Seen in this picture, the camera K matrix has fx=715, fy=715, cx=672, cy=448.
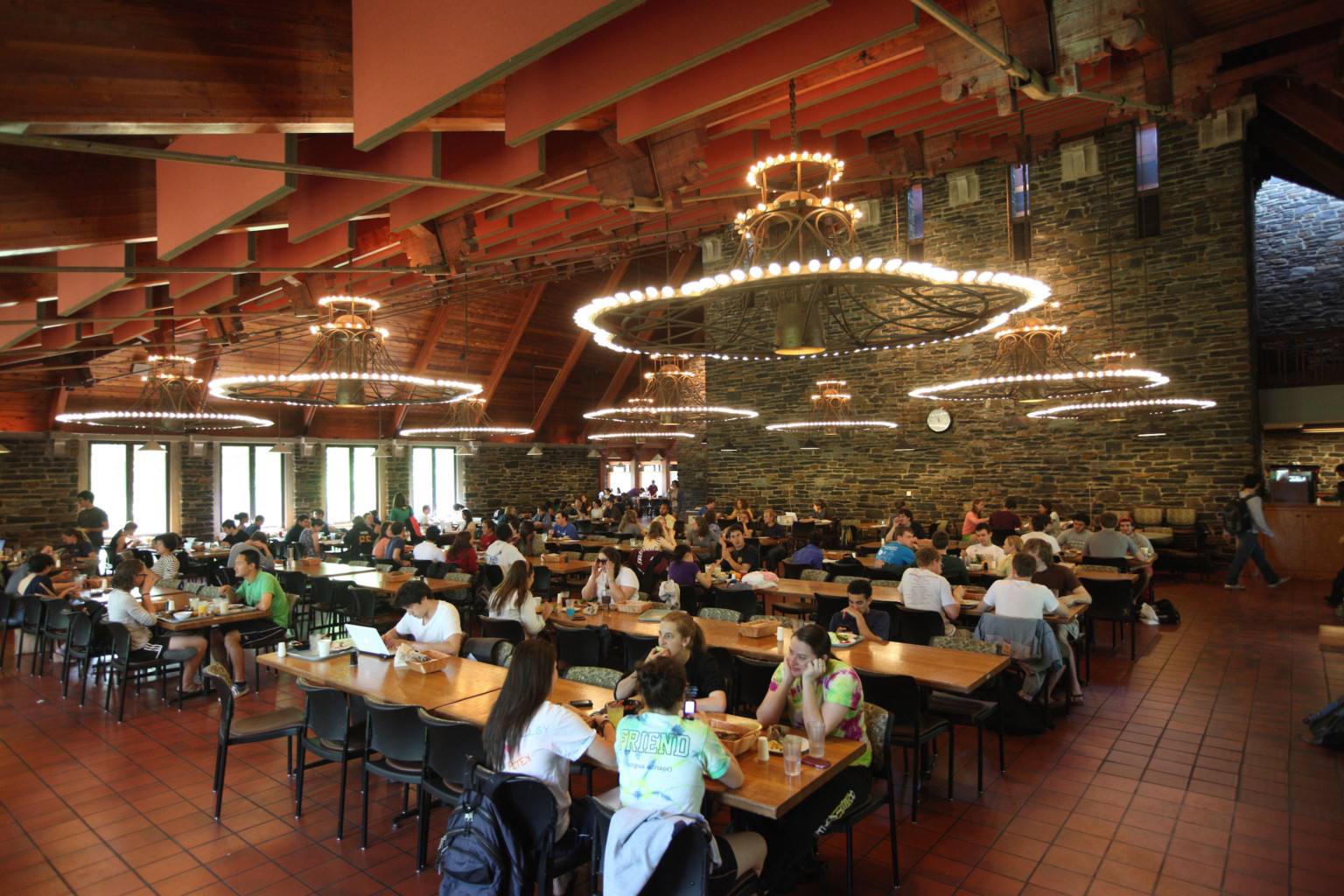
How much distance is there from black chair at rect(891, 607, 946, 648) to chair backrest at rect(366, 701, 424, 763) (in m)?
3.55

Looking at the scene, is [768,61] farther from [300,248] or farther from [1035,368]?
[1035,368]

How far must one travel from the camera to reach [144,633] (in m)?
5.86

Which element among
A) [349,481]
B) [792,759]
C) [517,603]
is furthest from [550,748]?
[349,481]

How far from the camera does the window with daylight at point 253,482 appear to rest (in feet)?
48.3

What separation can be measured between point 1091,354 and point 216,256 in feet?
39.9

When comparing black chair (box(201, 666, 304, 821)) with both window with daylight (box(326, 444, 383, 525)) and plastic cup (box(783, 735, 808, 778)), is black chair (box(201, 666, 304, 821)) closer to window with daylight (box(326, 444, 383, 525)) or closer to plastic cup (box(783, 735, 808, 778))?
plastic cup (box(783, 735, 808, 778))

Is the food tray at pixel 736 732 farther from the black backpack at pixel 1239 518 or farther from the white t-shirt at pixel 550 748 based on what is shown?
the black backpack at pixel 1239 518

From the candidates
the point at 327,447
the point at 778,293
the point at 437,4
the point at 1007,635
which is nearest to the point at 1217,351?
the point at 1007,635

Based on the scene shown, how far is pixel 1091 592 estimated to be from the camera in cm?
683

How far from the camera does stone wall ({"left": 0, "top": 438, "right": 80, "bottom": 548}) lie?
39.1 ft

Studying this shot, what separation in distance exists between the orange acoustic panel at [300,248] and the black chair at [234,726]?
7.14ft

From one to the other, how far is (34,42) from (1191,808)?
559cm

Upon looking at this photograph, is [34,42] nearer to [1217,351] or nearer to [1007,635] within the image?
[1007,635]

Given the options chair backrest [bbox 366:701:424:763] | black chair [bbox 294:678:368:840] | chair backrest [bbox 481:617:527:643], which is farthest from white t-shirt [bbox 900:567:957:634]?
black chair [bbox 294:678:368:840]
